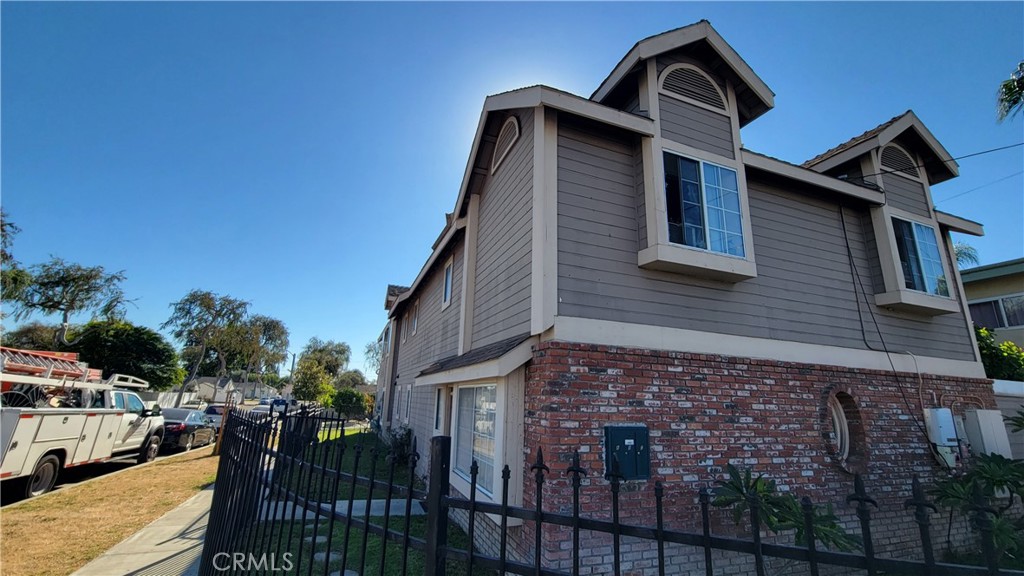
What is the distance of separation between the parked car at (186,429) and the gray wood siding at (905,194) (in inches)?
867

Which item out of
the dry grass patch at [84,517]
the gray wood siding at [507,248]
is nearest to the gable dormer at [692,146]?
the gray wood siding at [507,248]

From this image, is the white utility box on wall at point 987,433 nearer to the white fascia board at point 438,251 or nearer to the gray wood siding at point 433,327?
the gray wood siding at point 433,327

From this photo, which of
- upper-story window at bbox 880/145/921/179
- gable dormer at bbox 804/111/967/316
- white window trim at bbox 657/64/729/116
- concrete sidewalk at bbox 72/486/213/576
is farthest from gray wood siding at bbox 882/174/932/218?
concrete sidewalk at bbox 72/486/213/576

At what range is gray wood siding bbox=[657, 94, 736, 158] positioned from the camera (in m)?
6.68

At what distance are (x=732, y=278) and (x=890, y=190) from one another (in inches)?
200

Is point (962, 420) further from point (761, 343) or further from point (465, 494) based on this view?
point (465, 494)

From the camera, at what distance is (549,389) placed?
494cm

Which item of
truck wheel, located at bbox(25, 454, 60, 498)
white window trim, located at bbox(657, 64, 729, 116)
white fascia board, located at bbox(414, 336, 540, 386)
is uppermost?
white window trim, located at bbox(657, 64, 729, 116)

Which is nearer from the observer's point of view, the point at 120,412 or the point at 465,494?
the point at 465,494

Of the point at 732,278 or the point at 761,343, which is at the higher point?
the point at 732,278

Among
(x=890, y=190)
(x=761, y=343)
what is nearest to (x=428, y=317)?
(x=761, y=343)

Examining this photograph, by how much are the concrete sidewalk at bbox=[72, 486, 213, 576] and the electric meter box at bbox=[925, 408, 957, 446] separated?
35.7 feet

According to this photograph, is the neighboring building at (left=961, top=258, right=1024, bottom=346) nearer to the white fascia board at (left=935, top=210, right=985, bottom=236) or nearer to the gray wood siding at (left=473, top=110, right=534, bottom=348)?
the white fascia board at (left=935, top=210, right=985, bottom=236)

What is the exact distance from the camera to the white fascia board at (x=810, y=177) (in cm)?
723
